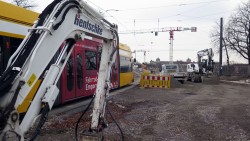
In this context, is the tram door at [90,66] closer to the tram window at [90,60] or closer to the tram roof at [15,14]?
the tram window at [90,60]

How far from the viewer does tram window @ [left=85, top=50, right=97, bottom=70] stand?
14.6 meters

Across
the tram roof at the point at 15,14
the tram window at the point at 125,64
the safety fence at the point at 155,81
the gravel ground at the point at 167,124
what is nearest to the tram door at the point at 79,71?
the gravel ground at the point at 167,124

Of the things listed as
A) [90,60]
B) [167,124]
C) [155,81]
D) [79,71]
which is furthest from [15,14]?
[155,81]

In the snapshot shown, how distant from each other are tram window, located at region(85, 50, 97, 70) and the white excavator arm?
29.8ft

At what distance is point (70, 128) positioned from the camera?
8.69 metres

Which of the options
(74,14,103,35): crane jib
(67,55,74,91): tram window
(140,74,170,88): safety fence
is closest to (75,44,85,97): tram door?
(67,55,74,91): tram window

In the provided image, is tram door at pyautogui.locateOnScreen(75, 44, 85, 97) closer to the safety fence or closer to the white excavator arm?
the white excavator arm

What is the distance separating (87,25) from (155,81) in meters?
20.4

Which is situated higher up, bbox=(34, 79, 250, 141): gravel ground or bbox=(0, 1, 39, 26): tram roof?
bbox=(0, 1, 39, 26): tram roof

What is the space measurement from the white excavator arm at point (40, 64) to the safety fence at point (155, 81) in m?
20.2

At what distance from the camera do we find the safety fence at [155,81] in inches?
1003

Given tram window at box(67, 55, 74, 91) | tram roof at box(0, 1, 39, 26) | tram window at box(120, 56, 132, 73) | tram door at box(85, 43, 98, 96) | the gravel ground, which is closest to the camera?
the gravel ground

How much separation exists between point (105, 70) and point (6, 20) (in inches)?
164

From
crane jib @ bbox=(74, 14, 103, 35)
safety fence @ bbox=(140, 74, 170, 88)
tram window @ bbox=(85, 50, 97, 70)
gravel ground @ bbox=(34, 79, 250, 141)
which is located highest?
crane jib @ bbox=(74, 14, 103, 35)
